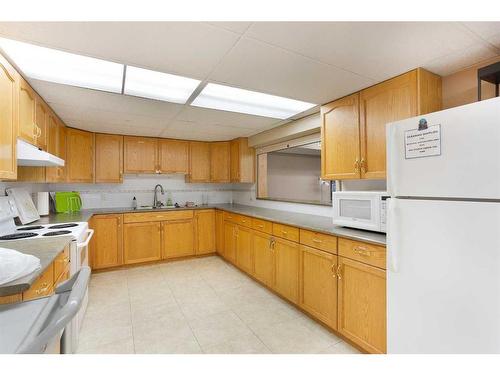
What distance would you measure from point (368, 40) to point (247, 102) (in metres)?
1.33

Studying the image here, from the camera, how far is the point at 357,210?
6.74 feet

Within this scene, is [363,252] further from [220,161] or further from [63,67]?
[220,161]

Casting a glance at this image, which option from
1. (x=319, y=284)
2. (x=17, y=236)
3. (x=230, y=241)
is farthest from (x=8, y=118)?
A: (x=230, y=241)

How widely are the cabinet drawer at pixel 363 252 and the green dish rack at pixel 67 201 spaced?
3.66 metres

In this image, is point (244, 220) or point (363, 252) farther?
point (244, 220)

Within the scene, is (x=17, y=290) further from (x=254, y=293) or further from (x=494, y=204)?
(x=254, y=293)

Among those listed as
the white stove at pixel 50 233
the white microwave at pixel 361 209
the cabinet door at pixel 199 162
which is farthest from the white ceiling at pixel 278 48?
the cabinet door at pixel 199 162

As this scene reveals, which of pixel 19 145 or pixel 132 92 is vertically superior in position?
pixel 132 92

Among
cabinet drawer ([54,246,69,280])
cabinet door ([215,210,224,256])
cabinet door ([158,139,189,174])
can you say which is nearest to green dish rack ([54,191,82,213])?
cabinet door ([158,139,189,174])

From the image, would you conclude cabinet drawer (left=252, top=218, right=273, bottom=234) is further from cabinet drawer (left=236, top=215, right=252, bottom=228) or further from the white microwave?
the white microwave

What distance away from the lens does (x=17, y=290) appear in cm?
104

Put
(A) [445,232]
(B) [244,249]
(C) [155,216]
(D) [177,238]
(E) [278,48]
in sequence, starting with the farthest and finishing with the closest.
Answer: (D) [177,238], (C) [155,216], (B) [244,249], (E) [278,48], (A) [445,232]

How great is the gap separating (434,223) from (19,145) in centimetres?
277
